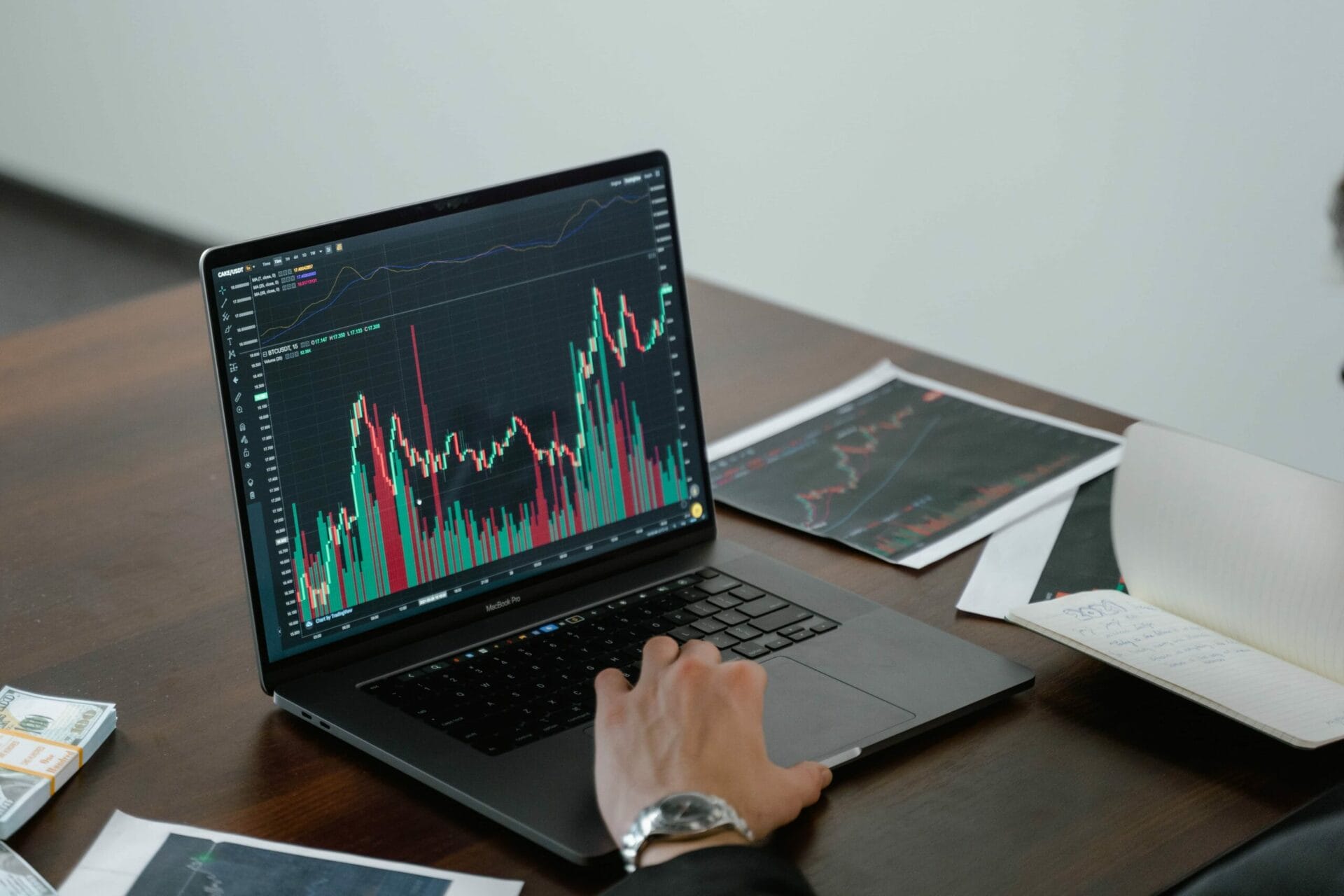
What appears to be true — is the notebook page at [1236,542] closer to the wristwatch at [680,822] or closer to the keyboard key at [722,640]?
the keyboard key at [722,640]

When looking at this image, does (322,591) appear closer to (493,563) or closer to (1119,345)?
(493,563)

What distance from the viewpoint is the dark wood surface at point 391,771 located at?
82 cm

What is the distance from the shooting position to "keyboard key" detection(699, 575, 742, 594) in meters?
1.09

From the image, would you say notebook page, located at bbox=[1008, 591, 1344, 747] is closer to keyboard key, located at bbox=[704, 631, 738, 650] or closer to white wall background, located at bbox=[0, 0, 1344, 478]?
keyboard key, located at bbox=[704, 631, 738, 650]

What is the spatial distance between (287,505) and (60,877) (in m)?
0.27

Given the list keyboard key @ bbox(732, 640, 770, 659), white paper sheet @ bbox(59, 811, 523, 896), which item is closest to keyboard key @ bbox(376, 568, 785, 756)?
keyboard key @ bbox(732, 640, 770, 659)

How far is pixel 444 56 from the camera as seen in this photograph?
3.44m

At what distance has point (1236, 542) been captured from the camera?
0.98m

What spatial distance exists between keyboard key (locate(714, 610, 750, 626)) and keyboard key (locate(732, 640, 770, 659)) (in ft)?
0.09

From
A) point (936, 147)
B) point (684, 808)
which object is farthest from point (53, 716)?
point (936, 147)

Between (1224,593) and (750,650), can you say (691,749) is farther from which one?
(1224,593)

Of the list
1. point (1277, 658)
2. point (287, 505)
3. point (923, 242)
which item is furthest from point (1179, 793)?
point (923, 242)

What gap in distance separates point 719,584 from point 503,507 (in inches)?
6.8

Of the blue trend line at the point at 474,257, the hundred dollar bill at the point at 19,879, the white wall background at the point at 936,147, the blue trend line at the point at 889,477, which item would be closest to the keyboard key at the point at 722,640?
the blue trend line at the point at 889,477
